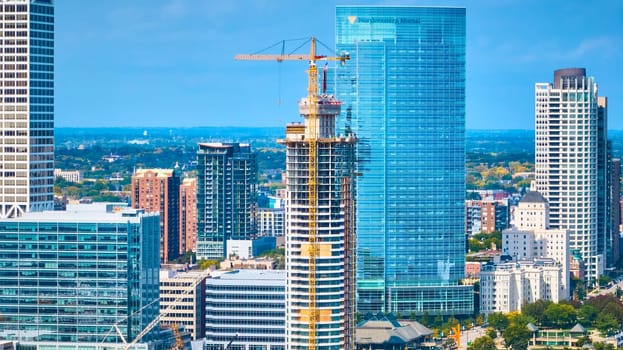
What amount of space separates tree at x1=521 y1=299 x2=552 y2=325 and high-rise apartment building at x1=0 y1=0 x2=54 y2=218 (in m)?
44.6

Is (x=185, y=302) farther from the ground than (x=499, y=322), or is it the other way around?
(x=185, y=302)

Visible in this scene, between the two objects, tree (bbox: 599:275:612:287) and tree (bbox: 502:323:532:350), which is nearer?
tree (bbox: 502:323:532:350)

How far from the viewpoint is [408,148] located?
577 feet

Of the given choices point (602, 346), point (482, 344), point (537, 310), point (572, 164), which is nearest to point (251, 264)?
point (537, 310)

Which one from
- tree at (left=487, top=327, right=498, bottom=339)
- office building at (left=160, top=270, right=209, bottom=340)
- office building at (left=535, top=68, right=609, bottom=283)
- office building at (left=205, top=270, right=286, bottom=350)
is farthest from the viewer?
office building at (left=535, top=68, right=609, bottom=283)

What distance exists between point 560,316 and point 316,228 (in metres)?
44.4

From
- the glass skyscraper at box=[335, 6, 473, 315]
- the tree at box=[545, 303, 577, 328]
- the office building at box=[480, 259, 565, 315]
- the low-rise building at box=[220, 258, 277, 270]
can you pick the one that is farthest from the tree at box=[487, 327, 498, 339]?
the low-rise building at box=[220, 258, 277, 270]

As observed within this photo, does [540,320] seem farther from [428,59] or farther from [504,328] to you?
[428,59]

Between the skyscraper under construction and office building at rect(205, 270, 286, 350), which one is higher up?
the skyscraper under construction

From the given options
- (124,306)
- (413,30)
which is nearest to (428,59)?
(413,30)

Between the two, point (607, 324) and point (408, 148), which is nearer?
point (607, 324)

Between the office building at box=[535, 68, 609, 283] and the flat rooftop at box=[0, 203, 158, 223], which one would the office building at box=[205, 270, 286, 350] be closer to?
the flat rooftop at box=[0, 203, 158, 223]

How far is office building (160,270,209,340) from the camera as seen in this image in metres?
151

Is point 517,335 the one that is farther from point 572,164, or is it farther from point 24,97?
point 572,164
